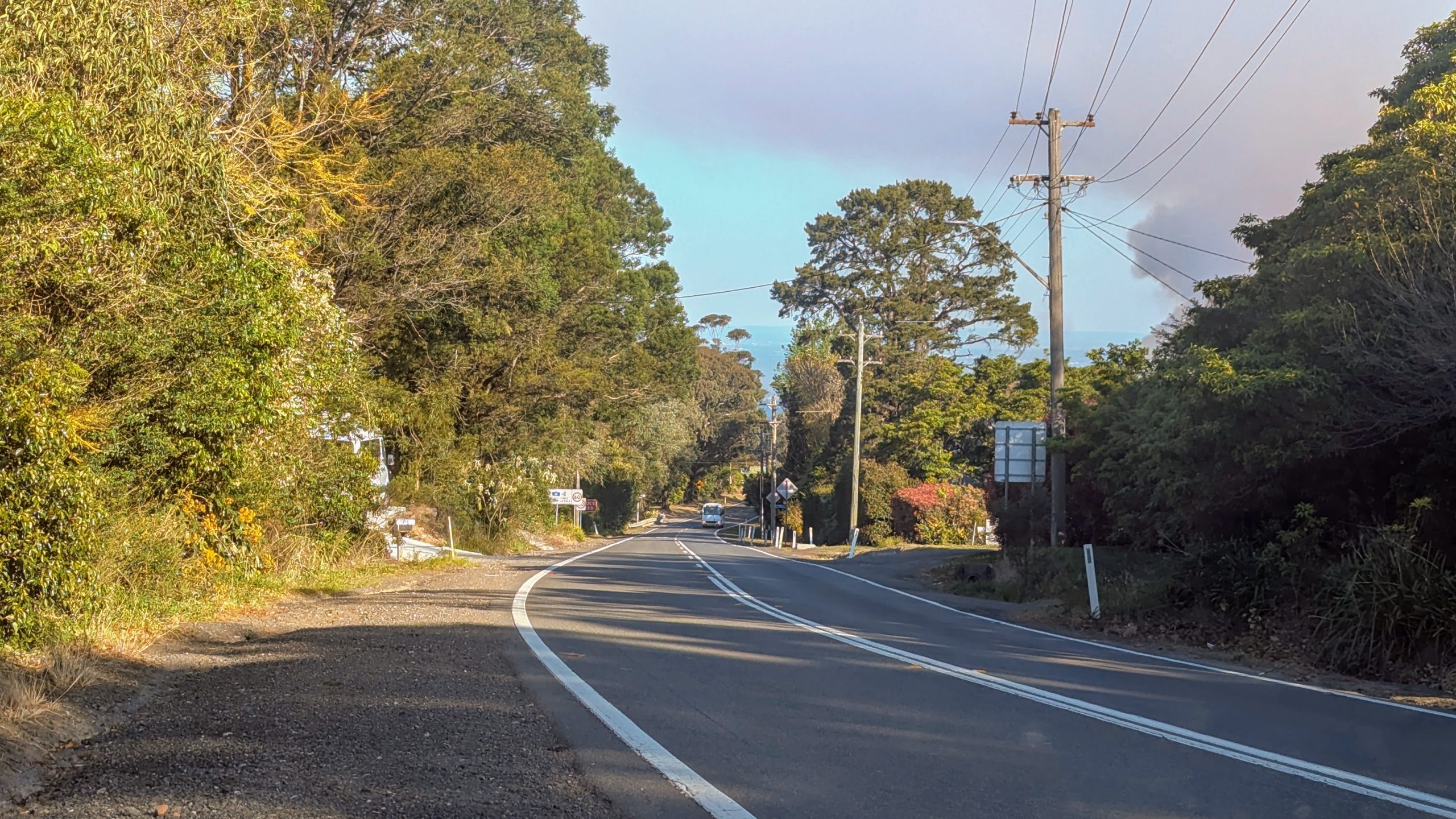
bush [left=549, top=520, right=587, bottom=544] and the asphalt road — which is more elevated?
bush [left=549, top=520, right=587, bottom=544]

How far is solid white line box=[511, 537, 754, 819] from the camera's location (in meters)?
5.43

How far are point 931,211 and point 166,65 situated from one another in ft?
195

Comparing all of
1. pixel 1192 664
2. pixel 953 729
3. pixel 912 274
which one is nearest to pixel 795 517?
pixel 912 274

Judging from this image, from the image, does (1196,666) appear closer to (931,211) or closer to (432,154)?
(432,154)

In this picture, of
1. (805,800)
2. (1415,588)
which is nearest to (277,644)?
(805,800)

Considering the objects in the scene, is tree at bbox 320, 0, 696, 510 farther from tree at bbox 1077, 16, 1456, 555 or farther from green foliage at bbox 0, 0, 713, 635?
tree at bbox 1077, 16, 1456, 555

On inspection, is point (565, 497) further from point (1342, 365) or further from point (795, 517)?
point (1342, 365)

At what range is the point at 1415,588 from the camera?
38.1ft

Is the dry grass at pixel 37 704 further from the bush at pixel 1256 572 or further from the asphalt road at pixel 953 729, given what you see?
the bush at pixel 1256 572

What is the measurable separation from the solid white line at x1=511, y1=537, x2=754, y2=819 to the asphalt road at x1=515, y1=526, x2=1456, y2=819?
0.02 meters

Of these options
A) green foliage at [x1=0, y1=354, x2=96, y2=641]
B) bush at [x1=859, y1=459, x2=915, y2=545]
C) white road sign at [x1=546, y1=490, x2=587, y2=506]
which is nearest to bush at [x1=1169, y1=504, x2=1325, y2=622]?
green foliage at [x1=0, y1=354, x2=96, y2=641]

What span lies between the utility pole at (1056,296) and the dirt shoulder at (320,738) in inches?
553

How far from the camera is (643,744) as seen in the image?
261 inches

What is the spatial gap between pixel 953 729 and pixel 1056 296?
56.5 ft
